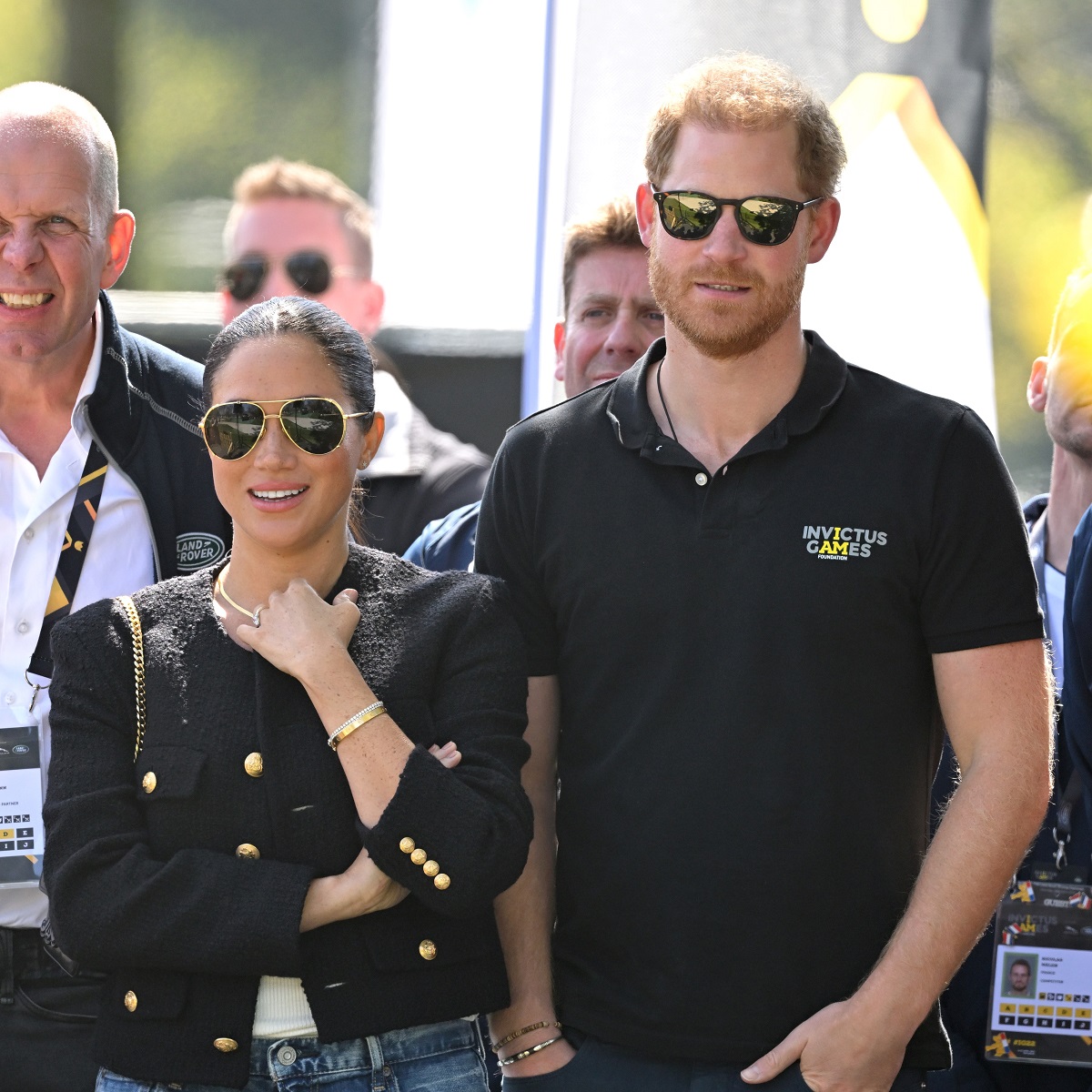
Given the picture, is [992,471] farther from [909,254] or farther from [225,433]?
[909,254]

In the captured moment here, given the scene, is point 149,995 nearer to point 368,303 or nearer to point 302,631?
point 302,631

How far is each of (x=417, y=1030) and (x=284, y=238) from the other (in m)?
2.84

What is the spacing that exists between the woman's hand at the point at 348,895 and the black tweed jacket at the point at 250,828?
0.08ft

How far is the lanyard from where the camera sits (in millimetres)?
2617

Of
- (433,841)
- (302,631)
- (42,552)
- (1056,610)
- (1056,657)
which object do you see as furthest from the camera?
(1056,610)

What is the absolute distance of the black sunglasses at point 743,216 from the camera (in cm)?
226

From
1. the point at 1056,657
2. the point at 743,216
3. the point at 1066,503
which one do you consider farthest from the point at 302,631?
the point at 1066,503

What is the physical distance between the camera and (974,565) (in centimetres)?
217

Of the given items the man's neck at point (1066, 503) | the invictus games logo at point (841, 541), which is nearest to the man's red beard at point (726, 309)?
the invictus games logo at point (841, 541)

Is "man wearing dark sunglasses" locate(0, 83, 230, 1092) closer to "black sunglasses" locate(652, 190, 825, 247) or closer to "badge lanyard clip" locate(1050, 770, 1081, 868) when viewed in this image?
"black sunglasses" locate(652, 190, 825, 247)

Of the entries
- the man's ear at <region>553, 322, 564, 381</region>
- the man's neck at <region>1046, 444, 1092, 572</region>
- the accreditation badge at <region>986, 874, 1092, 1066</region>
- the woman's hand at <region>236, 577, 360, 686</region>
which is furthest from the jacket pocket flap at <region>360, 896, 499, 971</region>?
the man's neck at <region>1046, 444, 1092, 572</region>

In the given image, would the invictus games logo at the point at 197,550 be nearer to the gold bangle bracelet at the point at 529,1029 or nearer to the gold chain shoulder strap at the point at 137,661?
the gold chain shoulder strap at the point at 137,661

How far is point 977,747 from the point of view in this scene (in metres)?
2.18

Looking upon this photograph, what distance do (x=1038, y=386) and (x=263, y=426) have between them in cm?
230
